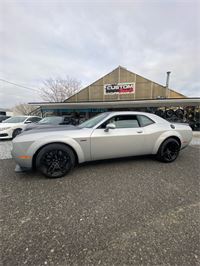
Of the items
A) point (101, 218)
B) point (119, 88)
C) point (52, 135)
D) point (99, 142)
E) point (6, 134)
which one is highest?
point (119, 88)

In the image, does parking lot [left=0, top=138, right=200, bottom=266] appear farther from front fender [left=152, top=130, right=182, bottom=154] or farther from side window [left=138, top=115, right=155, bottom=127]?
side window [left=138, top=115, right=155, bottom=127]

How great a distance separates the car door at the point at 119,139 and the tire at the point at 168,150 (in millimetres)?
585

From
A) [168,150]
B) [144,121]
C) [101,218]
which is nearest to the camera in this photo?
[101,218]

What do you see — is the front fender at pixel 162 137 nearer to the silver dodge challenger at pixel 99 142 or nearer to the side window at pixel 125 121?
the silver dodge challenger at pixel 99 142

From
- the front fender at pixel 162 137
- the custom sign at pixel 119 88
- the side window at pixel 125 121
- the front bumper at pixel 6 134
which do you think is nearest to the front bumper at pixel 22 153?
the side window at pixel 125 121

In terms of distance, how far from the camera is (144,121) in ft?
11.5

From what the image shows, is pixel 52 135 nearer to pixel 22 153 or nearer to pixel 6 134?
pixel 22 153

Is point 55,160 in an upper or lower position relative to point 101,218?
upper

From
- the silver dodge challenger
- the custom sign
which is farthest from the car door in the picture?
the custom sign

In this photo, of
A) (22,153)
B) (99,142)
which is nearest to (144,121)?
(99,142)

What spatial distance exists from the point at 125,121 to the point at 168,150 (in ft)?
4.87

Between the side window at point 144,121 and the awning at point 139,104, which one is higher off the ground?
the awning at point 139,104

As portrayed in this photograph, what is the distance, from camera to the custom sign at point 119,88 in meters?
17.8

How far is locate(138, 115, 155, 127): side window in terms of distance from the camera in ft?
11.3
